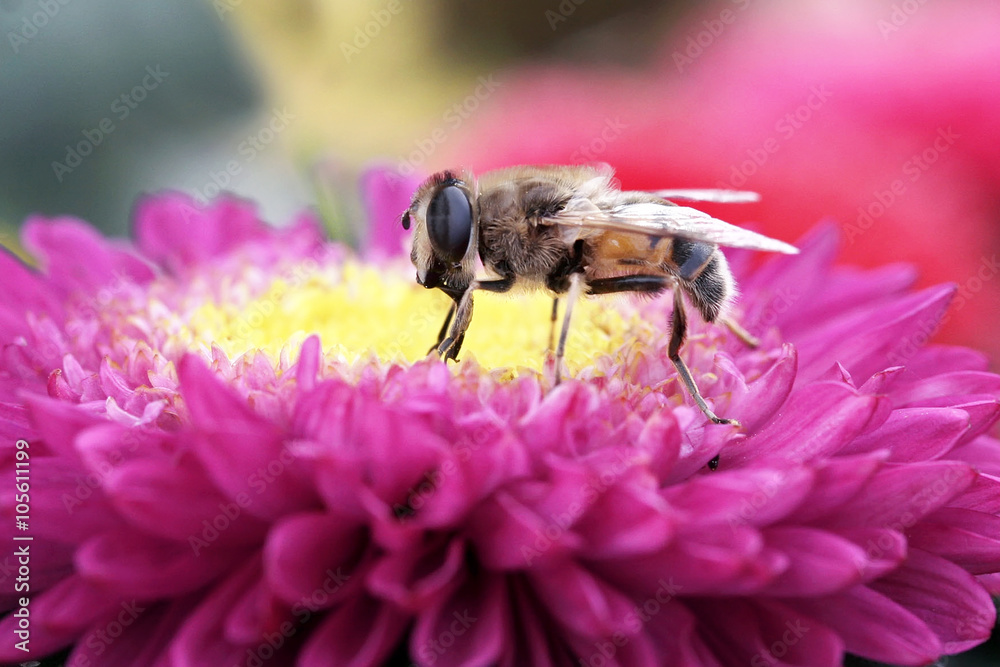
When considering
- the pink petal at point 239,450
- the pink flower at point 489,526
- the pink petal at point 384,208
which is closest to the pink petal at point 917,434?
the pink flower at point 489,526

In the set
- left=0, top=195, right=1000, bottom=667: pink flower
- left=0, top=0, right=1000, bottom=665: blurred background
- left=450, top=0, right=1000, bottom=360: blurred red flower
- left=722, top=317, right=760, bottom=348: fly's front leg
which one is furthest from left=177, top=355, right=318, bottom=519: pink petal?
left=450, top=0, right=1000, bottom=360: blurred red flower

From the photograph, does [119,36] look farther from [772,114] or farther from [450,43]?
[772,114]

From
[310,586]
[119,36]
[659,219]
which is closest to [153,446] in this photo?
[310,586]

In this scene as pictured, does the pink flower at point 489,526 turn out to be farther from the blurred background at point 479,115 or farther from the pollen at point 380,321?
the blurred background at point 479,115

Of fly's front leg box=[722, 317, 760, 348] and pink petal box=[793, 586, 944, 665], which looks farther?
fly's front leg box=[722, 317, 760, 348]

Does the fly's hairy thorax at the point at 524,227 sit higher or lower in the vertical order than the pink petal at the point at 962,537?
higher
